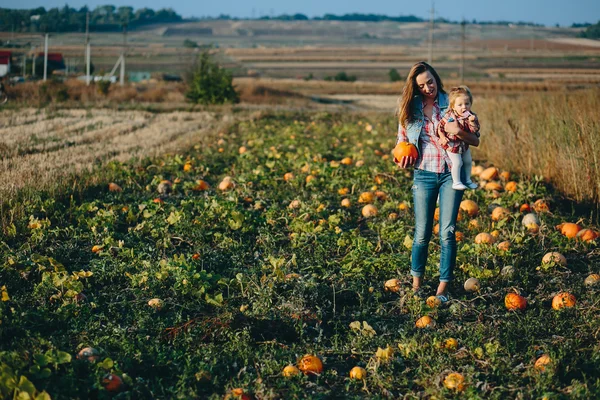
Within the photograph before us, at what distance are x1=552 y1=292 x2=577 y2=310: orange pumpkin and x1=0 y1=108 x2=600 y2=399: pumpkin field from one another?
0.01 m

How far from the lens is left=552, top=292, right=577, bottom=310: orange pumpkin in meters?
4.57

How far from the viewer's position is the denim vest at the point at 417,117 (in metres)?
4.79

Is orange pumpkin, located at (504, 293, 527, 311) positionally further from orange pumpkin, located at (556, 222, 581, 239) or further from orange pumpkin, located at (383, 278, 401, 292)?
orange pumpkin, located at (556, 222, 581, 239)

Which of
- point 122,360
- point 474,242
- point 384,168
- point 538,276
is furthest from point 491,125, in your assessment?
point 122,360

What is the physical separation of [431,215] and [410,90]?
3.27 ft

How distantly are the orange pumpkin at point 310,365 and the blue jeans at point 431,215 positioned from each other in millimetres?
1524

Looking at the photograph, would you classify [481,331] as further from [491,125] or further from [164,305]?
[491,125]

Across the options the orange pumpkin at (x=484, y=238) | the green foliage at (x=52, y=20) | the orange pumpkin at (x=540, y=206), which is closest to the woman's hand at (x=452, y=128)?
the orange pumpkin at (x=484, y=238)

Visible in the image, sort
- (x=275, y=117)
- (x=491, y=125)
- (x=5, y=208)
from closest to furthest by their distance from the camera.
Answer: (x=5, y=208) → (x=491, y=125) → (x=275, y=117)

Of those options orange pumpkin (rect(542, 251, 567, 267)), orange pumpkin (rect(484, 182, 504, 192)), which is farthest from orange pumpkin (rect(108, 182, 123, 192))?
orange pumpkin (rect(542, 251, 567, 267))

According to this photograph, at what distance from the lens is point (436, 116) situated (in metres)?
4.79

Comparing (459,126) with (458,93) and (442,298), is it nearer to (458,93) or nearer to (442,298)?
(458,93)

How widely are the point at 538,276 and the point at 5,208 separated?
545 cm

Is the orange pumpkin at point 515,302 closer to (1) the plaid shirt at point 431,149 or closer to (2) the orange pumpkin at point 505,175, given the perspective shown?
(1) the plaid shirt at point 431,149
